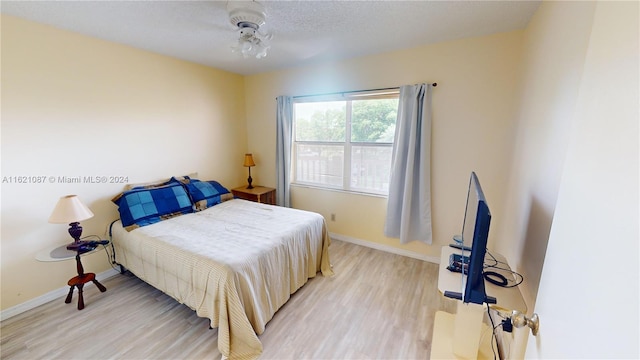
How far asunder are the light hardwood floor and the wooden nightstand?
1.60 meters

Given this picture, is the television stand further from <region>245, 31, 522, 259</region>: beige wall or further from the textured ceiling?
the textured ceiling

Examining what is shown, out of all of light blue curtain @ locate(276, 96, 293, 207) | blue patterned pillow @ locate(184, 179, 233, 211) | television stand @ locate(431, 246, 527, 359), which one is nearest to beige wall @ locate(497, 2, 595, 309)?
television stand @ locate(431, 246, 527, 359)

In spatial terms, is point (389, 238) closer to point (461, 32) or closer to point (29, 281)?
point (461, 32)

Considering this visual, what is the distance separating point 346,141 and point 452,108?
1.26 m

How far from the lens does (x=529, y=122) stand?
180cm

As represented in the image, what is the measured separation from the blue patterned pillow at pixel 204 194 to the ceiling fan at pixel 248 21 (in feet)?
6.01

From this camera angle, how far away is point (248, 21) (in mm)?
1740

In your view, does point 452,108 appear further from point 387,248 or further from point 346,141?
point 387,248

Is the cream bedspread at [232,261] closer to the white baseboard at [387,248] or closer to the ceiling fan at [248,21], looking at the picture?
the white baseboard at [387,248]

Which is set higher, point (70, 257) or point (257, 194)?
point (257, 194)

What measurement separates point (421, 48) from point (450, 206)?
67.9 inches

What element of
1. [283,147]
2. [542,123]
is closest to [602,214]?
[542,123]

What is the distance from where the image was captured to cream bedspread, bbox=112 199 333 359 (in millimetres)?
1690

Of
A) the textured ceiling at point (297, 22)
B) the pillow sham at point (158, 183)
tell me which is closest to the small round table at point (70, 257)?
the pillow sham at point (158, 183)
